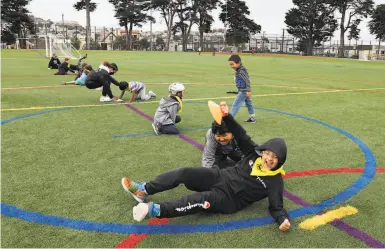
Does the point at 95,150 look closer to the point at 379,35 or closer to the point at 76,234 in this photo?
the point at 76,234

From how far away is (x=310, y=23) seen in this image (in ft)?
203

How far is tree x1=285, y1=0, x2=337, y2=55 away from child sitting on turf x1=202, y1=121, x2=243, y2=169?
6246cm

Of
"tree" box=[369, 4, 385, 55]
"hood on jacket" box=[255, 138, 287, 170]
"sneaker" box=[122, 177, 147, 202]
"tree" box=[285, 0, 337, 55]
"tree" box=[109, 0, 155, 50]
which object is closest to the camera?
"hood on jacket" box=[255, 138, 287, 170]

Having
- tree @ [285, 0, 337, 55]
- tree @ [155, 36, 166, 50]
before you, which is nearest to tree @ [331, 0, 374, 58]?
tree @ [285, 0, 337, 55]

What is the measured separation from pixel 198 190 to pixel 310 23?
6494 cm

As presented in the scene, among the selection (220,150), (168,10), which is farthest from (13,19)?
(220,150)

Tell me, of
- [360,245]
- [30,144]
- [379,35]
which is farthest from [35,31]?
[360,245]

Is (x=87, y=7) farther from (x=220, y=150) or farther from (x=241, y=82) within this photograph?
(x=220, y=150)

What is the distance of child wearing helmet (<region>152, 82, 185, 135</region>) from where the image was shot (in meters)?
6.19

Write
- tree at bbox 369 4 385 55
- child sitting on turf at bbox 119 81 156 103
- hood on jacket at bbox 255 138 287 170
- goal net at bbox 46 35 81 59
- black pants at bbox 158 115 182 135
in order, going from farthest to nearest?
tree at bbox 369 4 385 55 < goal net at bbox 46 35 81 59 < child sitting on turf at bbox 119 81 156 103 < black pants at bbox 158 115 182 135 < hood on jacket at bbox 255 138 287 170

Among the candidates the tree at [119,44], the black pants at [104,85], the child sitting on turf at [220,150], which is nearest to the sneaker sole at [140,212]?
the child sitting on turf at [220,150]

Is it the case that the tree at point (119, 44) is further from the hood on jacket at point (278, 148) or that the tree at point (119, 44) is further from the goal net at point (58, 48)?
the hood on jacket at point (278, 148)

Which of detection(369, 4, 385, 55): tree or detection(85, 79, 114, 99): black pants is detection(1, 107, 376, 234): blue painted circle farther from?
detection(369, 4, 385, 55): tree

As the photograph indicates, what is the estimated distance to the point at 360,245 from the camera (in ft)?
9.75
